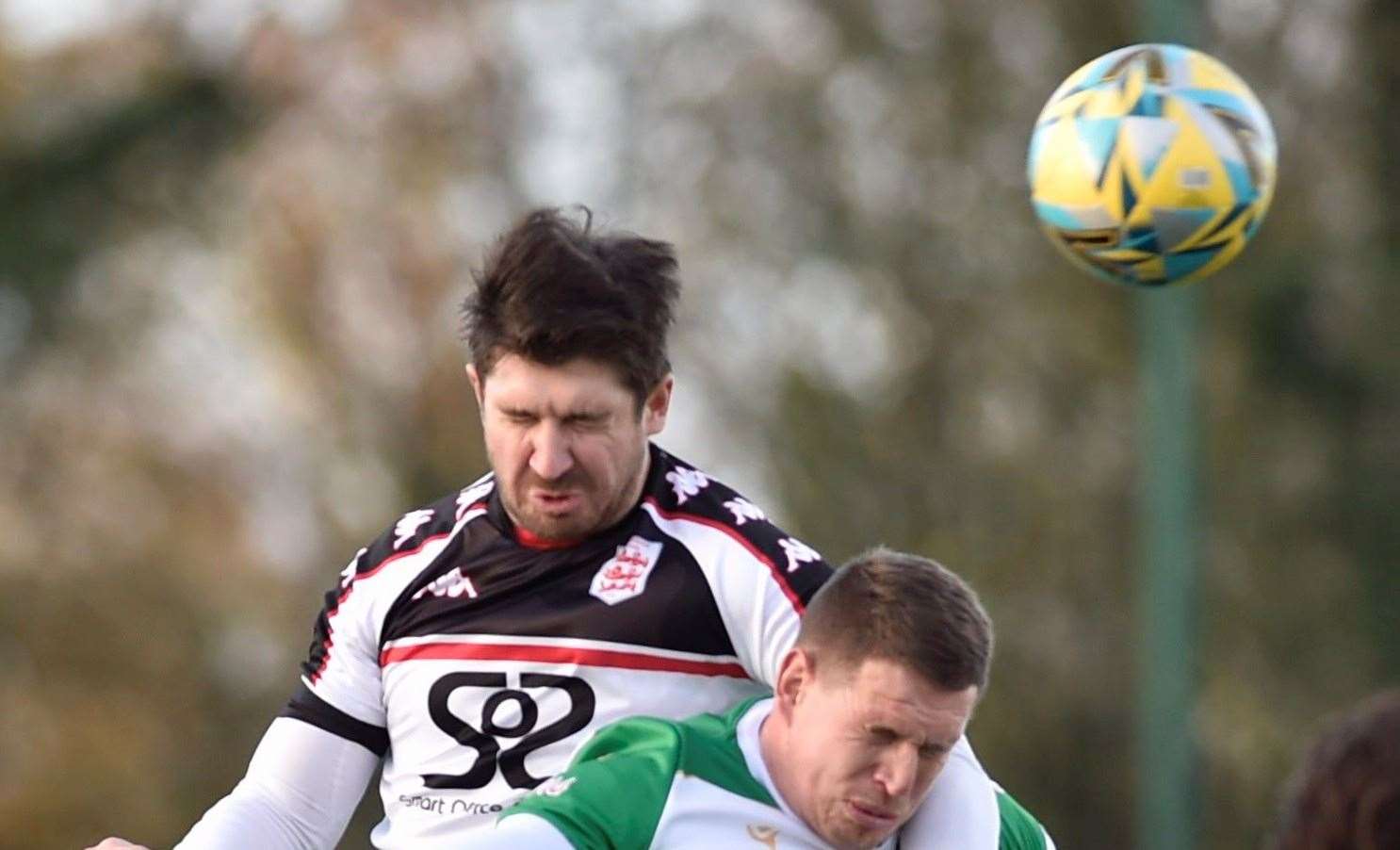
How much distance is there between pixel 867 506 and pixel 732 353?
4.37ft

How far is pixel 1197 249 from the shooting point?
6172 mm

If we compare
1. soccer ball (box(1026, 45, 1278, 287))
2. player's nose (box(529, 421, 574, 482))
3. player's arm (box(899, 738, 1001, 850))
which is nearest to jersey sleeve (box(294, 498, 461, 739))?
player's nose (box(529, 421, 574, 482))

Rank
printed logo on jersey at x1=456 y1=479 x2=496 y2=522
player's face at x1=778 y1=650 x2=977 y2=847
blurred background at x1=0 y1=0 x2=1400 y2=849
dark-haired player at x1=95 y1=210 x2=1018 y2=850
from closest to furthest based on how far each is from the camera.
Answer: player's face at x1=778 y1=650 x2=977 y2=847 < dark-haired player at x1=95 y1=210 x2=1018 y2=850 < printed logo on jersey at x1=456 y1=479 x2=496 y2=522 < blurred background at x1=0 y1=0 x2=1400 y2=849

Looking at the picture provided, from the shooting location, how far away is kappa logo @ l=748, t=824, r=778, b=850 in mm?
4660

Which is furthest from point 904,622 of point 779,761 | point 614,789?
point 614,789

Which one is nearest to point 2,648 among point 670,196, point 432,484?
point 432,484

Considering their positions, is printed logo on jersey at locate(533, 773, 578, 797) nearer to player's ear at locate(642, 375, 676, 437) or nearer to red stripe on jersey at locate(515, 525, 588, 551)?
red stripe on jersey at locate(515, 525, 588, 551)

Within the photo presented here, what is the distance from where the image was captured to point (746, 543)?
509cm

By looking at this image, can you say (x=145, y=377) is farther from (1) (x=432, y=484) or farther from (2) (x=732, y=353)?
(2) (x=732, y=353)

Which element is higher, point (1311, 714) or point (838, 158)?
point (838, 158)

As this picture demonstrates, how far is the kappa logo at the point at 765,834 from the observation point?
4.66m

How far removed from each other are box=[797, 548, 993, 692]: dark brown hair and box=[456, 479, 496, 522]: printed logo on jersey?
38.5 inches

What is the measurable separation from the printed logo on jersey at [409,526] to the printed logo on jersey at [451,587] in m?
0.14

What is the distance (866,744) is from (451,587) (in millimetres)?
1107
